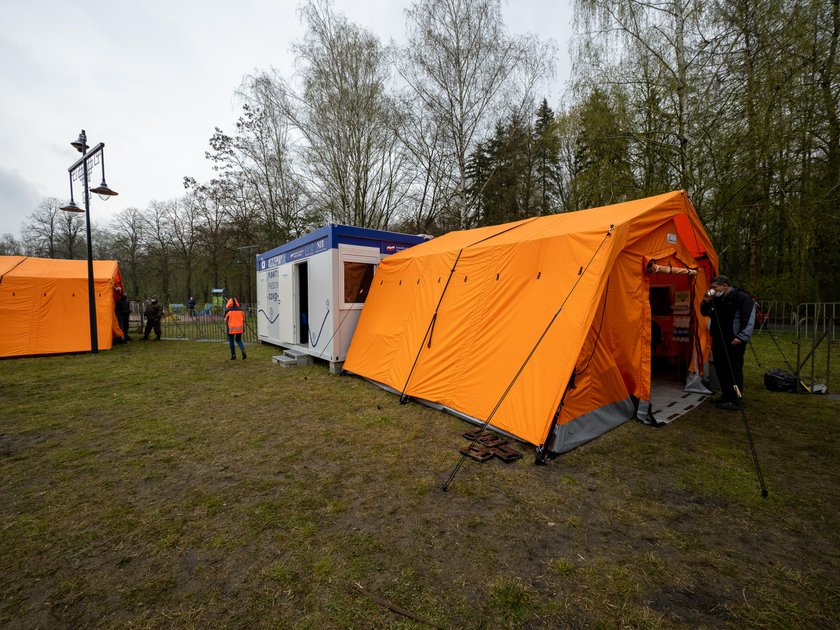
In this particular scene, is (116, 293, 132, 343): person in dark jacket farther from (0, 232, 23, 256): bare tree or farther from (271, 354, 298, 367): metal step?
(0, 232, 23, 256): bare tree

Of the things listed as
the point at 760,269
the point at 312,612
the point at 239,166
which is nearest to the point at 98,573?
the point at 312,612

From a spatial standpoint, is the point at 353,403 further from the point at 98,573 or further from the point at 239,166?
the point at 239,166

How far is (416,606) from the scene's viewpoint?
195 cm

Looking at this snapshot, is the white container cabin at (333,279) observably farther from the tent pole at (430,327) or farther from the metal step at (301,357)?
the tent pole at (430,327)

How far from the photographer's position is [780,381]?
230 inches

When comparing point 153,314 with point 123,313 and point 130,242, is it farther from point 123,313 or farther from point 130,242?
point 130,242

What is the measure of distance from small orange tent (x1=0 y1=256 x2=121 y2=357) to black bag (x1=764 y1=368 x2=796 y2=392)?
1593 centimetres

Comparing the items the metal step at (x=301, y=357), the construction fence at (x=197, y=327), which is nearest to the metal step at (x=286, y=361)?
the metal step at (x=301, y=357)

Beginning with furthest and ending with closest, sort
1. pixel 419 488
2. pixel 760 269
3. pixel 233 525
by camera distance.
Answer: pixel 760 269, pixel 419 488, pixel 233 525

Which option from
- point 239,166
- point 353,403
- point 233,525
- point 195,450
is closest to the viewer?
point 233,525

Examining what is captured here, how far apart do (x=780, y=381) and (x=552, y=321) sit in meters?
4.86

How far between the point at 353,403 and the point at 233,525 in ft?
9.39

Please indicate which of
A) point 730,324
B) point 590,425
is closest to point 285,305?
point 590,425

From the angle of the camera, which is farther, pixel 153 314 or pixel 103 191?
pixel 153 314
